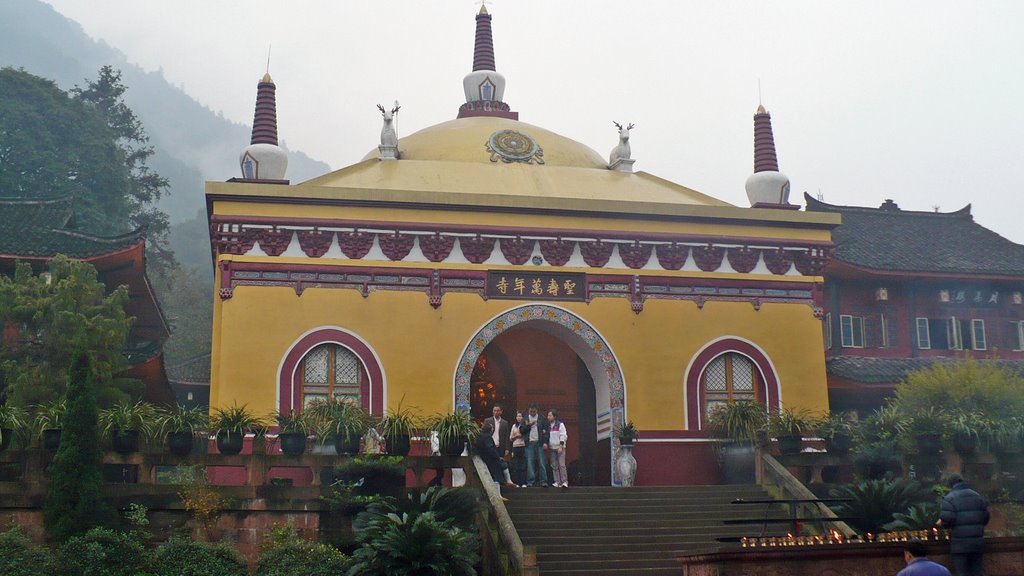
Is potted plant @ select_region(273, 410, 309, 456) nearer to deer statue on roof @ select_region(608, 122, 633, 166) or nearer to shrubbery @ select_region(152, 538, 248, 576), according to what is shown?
shrubbery @ select_region(152, 538, 248, 576)

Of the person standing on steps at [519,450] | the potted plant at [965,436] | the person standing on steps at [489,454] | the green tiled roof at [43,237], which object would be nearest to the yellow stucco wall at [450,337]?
the person standing on steps at [519,450]

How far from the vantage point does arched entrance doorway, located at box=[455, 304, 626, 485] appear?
23688mm

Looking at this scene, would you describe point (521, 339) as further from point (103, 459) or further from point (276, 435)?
point (103, 459)

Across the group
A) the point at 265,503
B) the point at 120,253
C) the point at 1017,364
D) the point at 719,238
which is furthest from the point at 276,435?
the point at 1017,364

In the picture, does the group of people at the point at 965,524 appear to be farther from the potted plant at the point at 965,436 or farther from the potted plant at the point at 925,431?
the potted plant at the point at 965,436

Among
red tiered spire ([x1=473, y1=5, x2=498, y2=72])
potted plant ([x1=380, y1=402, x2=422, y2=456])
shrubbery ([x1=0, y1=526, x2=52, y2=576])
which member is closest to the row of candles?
potted plant ([x1=380, y1=402, x2=422, y2=456])

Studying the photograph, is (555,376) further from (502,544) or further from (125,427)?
(125,427)

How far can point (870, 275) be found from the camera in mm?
30453

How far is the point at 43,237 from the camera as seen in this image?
88.2 ft

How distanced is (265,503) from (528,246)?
8.57m

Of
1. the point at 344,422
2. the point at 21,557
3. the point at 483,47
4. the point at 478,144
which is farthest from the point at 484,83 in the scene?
the point at 21,557

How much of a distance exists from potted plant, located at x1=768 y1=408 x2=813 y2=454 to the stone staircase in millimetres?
1078

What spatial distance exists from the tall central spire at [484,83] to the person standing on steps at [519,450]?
38.4 feet

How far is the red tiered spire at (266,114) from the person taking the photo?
2494cm
